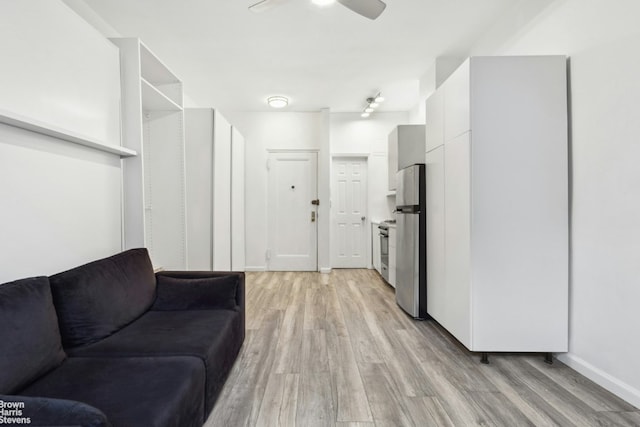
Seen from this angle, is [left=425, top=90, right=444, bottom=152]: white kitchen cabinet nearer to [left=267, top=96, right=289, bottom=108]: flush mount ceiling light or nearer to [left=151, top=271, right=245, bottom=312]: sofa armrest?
[left=151, top=271, right=245, bottom=312]: sofa armrest

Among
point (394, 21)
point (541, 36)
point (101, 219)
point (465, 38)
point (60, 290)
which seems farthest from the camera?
point (465, 38)

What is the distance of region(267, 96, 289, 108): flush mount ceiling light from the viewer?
14.6 feet

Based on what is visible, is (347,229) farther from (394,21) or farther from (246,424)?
(246,424)

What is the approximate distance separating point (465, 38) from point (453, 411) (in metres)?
3.24

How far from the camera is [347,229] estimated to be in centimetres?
530

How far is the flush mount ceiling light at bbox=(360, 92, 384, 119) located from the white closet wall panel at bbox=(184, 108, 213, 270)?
92.6 inches

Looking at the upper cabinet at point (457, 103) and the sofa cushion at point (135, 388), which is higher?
the upper cabinet at point (457, 103)

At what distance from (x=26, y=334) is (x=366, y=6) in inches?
98.6

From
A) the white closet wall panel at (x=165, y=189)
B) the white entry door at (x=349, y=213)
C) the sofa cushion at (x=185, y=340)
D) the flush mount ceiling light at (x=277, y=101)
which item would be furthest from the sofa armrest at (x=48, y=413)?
the white entry door at (x=349, y=213)

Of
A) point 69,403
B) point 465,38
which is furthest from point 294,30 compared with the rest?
point 69,403

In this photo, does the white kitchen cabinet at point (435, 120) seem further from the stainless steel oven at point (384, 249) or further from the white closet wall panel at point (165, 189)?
the white closet wall panel at point (165, 189)

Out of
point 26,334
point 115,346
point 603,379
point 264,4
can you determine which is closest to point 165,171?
point 264,4

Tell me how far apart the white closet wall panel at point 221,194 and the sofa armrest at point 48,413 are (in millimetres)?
2781

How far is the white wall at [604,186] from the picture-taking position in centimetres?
165
